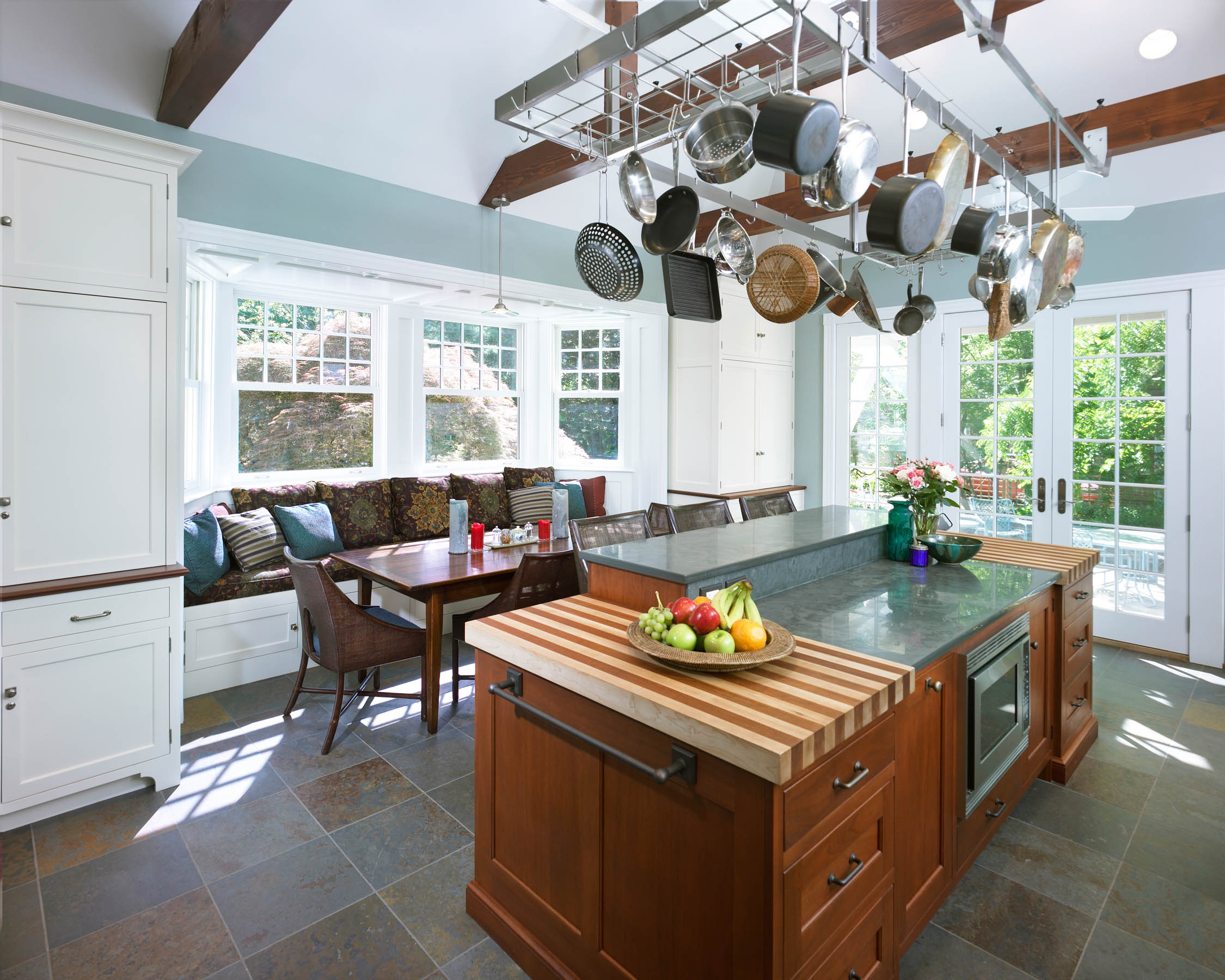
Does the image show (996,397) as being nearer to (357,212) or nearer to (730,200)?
(730,200)

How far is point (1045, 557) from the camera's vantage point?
280 cm

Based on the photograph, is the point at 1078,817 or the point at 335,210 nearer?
the point at 1078,817

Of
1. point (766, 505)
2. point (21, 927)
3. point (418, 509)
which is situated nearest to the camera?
point (21, 927)

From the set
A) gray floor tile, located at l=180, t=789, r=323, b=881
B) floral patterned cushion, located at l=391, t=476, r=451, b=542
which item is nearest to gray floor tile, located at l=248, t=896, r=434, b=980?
gray floor tile, located at l=180, t=789, r=323, b=881

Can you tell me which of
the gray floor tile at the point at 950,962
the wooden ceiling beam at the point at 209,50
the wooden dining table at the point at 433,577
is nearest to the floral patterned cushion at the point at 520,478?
the wooden dining table at the point at 433,577

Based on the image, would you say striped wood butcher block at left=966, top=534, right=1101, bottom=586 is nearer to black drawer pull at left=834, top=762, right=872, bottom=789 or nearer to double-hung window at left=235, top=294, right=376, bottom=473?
black drawer pull at left=834, top=762, right=872, bottom=789

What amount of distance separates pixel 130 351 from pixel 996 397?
495cm

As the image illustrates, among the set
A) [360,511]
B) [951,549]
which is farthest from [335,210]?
[951,549]

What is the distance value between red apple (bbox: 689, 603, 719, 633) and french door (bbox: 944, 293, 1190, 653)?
3.97m

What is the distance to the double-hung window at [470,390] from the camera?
533 centimetres

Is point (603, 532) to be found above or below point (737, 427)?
below

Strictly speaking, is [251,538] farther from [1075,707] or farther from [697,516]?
[1075,707]

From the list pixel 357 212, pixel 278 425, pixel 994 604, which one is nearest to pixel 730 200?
pixel 994 604

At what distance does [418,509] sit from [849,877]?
3965 mm
